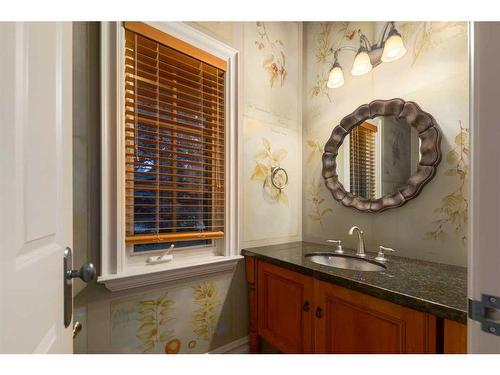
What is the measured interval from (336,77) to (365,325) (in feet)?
4.70

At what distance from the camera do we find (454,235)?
131 centimetres

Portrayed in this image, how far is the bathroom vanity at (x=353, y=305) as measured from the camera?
86 cm

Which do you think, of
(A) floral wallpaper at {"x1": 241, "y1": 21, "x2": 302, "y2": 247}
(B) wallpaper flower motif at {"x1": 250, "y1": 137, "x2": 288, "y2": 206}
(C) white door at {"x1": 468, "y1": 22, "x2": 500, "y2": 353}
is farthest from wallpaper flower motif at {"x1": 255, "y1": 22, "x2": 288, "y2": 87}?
(C) white door at {"x1": 468, "y1": 22, "x2": 500, "y2": 353}

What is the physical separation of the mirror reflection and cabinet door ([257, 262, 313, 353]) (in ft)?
2.39

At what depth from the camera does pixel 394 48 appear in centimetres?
138

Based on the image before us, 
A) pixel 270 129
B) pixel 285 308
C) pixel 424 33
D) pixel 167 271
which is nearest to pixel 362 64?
pixel 424 33

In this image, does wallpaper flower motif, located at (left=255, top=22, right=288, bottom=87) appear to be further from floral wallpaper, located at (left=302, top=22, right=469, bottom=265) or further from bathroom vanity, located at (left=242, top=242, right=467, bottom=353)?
bathroom vanity, located at (left=242, top=242, right=467, bottom=353)

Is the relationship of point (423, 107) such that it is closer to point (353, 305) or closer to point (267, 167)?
point (267, 167)

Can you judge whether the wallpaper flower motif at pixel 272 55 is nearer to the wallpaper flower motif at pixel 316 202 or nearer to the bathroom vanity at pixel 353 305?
the wallpaper flower motif at pixel 316 202

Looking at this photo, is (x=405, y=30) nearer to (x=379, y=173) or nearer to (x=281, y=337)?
(x=379, y=173)

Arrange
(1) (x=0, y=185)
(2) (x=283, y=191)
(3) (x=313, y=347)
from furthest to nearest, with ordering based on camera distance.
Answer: (2) (x=283, y=191)
(3) (x=313, y=347)
(1) (x=0, y=185)

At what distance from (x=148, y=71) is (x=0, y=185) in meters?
1.13

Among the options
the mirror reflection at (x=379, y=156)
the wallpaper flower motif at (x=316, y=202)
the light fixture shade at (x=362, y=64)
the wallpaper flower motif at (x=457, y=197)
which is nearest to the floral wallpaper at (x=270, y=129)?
the wallpaper flower motif at (x=316, y=202)
